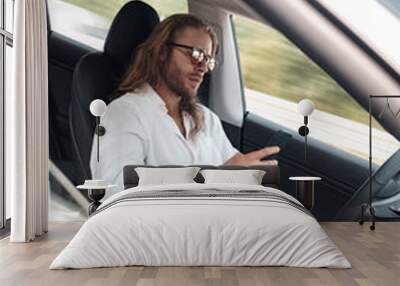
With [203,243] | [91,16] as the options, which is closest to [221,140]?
[91,16]

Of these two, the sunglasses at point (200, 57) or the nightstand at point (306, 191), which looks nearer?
the nightstand at point (306, 191)

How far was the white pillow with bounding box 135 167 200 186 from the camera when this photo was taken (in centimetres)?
708

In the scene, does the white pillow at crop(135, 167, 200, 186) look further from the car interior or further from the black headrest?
the black headrest

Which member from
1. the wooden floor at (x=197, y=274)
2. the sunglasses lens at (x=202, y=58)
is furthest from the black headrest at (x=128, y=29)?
the wooden floor at (x=197, y=274)

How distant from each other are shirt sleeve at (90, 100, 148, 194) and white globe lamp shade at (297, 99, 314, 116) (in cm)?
180

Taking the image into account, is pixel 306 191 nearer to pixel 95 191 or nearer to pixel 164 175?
pixel 164 175

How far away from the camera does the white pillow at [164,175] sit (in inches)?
279

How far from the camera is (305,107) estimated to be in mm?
7598

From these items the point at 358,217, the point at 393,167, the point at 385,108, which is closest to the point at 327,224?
the point at 358,217

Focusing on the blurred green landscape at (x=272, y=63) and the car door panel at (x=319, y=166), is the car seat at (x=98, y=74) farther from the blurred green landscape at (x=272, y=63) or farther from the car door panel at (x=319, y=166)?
the car door panel at (x=319, y=166)

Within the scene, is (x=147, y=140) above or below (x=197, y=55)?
below

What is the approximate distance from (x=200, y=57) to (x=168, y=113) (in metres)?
0.77

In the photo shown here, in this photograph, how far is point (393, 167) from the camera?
786 cm

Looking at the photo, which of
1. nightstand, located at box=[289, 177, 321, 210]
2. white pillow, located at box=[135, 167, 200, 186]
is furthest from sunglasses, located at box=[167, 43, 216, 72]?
nightstand, located at box=[289, 177, 321, 210]
